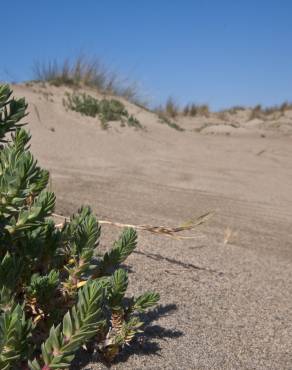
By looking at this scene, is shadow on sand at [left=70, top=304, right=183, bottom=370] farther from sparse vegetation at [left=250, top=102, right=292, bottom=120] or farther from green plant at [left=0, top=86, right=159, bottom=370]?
sparse vegetation at [left=250, top=102, right=292, bottom=120]

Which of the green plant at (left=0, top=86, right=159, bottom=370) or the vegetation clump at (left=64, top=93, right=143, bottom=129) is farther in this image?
the vegetation clump at (left=64, top=93, right=143, bottom=129)

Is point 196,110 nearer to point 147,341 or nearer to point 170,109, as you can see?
point 170,109

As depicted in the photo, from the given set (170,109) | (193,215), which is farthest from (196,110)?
(193,215)

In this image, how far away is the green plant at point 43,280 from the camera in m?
0.99

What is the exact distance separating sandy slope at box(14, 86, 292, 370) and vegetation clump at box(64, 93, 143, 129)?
0.53ft

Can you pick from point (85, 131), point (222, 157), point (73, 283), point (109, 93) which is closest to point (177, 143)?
point (222, 157)

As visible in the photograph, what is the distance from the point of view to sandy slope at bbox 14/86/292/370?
161 cm

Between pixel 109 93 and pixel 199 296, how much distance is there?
795 cm

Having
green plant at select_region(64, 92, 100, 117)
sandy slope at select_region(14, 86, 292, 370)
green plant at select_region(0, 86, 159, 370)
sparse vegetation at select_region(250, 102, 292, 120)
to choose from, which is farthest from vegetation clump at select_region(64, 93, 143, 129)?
sparse vegetation at select_region(250, 102, 292, 120)

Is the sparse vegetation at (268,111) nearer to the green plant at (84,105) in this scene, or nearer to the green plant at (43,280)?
the green plant at (84,105)

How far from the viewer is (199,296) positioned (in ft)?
6.47

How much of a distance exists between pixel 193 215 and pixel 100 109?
4310 mm

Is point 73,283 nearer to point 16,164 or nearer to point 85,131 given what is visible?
point 16,164

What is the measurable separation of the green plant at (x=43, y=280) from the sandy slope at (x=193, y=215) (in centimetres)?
15
